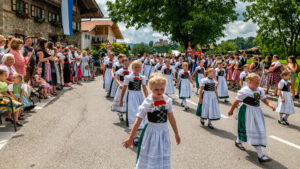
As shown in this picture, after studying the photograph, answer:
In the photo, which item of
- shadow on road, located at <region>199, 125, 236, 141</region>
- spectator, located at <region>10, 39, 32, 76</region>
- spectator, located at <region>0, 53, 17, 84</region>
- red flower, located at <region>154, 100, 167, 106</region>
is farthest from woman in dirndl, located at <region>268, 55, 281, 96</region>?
spectator, located at <region>0, 53, 17, 84</region>

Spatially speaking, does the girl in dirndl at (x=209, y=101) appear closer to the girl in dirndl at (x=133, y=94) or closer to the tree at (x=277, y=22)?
the girl in dirndl at (x=133, y=94)

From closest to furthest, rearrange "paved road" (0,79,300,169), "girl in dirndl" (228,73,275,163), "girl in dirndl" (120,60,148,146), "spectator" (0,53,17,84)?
1. "paved road" (0,79,300,169)
2. "girl in dirndl" (228,73,275,163)
3. "girl in dirndl" (120,60,148,146)
4. "spectator" (0,53,17,84)

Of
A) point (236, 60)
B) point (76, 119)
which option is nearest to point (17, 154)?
point (76, 119)

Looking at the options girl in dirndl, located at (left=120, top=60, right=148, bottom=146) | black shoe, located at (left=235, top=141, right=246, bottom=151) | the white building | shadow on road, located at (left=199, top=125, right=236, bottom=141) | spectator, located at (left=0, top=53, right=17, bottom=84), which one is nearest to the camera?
black shoe, located at (left=235, top=141, right=246, bottom=151)

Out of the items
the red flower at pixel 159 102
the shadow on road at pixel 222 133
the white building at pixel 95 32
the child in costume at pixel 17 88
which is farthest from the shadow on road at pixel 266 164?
the white building at pixel 95 32

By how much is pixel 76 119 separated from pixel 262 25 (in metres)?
27.5

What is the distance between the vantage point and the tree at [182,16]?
25.3 meters

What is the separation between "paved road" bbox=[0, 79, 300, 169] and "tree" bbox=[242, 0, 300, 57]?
20.4 metres

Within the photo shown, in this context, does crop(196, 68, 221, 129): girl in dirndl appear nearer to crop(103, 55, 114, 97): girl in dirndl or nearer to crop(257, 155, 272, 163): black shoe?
crop(257, 155, 272, 163): black shoe

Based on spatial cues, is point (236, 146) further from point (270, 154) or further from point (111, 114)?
point (111, 114)

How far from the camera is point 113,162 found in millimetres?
4281

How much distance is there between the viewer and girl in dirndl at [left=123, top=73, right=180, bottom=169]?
3328mm

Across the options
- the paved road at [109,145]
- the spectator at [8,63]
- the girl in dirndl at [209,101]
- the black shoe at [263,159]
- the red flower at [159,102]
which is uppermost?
the spectator at [8,63]

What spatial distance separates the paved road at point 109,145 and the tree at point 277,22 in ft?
67.1
